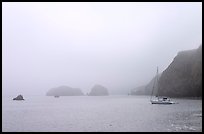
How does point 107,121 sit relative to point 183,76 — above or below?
below

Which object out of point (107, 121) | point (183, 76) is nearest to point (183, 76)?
point (183, 76)

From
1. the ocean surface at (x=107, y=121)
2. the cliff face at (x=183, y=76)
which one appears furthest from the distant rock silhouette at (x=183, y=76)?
the ocean surface at (x=107, y=121)

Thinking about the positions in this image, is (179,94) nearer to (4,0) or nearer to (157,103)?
(157,103)

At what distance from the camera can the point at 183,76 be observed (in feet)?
470

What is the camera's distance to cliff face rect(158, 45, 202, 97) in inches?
5108

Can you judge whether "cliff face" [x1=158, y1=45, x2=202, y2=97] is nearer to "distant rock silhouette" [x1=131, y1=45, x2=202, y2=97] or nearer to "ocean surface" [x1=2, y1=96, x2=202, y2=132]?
"distant rock silhouette" [x1=131, y1=45, x2=202, y2=97]

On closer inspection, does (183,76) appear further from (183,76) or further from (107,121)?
(107,121)

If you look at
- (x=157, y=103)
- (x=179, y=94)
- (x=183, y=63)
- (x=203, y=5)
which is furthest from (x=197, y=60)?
(x=203, y=5)

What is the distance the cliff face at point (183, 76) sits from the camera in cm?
12975

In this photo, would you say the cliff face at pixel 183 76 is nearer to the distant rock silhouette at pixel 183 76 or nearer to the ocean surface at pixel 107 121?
the distant rock silhouette at pixel 183 76

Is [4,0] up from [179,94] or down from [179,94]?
up

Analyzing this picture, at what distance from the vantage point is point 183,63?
148 m

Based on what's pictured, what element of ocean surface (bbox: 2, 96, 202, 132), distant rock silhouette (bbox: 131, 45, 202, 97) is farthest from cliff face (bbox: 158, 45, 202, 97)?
ocean surface (bbox: 2, 96, 202, 132)

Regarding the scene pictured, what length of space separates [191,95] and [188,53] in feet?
97.9
